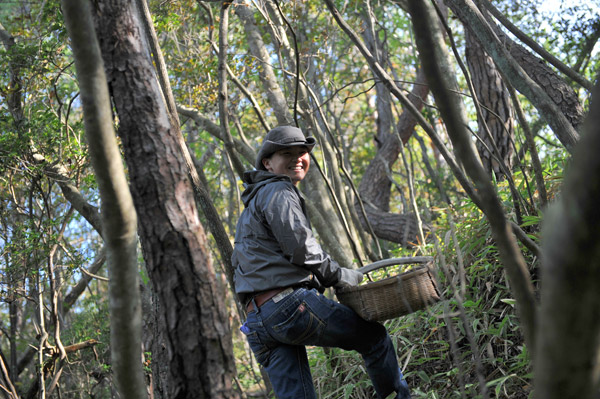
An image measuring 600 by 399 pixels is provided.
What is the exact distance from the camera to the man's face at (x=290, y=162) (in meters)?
3.91

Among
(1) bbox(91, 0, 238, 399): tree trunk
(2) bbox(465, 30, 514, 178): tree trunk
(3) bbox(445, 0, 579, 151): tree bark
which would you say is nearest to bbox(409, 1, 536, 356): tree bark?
(1) bbox(91, 0, 238, 399): tree trunk

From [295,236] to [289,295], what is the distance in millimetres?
349

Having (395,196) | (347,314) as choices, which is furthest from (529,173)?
(395,196)

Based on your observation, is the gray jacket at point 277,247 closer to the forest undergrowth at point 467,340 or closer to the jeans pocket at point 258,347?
the jeans pocket at point 258,347

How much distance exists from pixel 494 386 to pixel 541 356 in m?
3.02

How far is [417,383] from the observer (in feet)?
15.5

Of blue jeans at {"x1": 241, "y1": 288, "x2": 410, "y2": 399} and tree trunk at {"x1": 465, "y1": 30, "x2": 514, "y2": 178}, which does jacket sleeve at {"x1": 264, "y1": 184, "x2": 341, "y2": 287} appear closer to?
blue jeans at {"x1": 241, "y1": 288, "x2": 410, "y2": 399}

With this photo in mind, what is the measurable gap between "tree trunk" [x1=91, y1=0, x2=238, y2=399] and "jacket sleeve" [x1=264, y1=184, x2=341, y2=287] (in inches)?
32.1

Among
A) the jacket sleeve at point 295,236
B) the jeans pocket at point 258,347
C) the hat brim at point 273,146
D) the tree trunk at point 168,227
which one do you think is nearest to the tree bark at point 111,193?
the tree trunk at point 168,227

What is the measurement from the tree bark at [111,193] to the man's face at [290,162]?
1.84m

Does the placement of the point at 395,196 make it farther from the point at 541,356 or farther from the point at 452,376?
the point at 541,356

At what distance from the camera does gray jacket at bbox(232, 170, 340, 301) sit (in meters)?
3.36

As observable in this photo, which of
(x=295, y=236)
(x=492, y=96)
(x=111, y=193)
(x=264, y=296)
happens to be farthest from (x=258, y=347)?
(x=492, y=96)

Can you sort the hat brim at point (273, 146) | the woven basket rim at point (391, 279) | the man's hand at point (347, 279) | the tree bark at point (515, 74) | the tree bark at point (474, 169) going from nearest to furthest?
1. the tree bark at point (474, 169)
2. the woven basket rim at point (391, 279)
3. the man's hand at point (347, 279)
4. the hat brim at point (273, 146)
5. the tree bark at point (515, 74)
